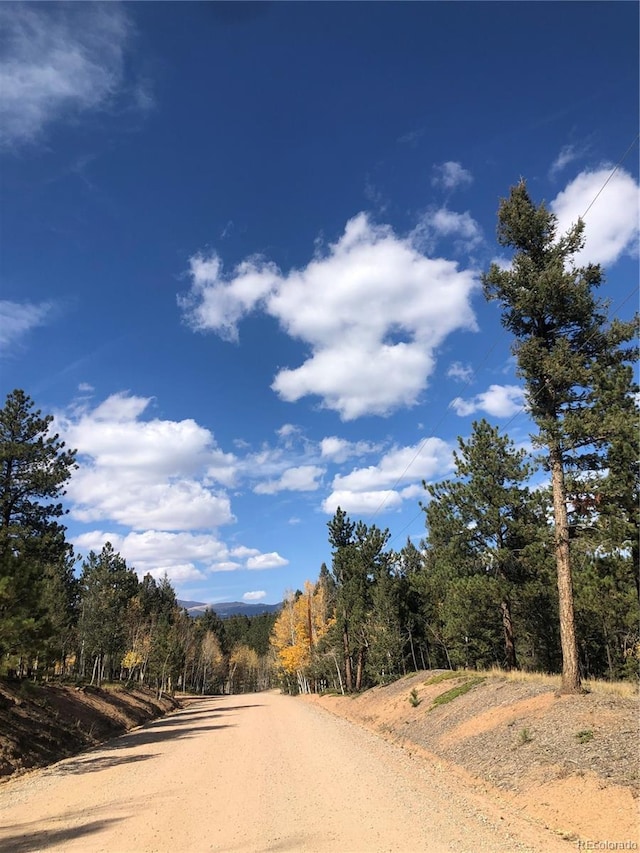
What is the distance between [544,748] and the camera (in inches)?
405

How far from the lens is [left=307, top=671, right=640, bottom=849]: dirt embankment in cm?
769

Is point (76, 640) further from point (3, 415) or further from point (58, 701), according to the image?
point (3, 415)

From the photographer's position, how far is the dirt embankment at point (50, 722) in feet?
48.0

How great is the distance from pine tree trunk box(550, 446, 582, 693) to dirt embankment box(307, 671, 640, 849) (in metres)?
0.63

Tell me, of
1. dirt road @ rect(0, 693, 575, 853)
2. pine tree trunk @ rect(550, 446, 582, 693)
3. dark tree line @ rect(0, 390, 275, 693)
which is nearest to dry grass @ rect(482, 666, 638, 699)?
pine tree trunk @ rect(550, 446, 582, 693)

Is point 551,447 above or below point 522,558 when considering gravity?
above

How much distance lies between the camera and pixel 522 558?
2125 cm

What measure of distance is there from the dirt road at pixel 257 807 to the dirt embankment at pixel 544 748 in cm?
65

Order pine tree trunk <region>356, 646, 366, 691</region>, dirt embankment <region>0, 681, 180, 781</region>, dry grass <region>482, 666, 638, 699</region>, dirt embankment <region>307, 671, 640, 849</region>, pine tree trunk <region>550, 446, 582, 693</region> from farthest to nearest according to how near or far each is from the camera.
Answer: pine tree trunk <region>356, 646, 366, 691</region>
dirt embankment <region>0, 681, 180, 781</region>
pine tree trunk <region>550, 446, 582, 693</region>
dry grass <region>482, 666, 638, 699</region>
dirt embankment <region>307, 671, 640, 849</region>

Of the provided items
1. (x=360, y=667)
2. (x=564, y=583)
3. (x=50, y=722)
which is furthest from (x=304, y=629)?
(x=564, y=583)

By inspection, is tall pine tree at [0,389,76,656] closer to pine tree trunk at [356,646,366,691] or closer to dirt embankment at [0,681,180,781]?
dirt embankment at [0,681,180,781]

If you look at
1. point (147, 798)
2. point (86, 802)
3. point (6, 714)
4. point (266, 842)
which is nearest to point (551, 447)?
point (266, 842)

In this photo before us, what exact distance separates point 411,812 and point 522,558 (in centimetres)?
1464

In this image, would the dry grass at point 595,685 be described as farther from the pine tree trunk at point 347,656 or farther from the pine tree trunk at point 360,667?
the pine tree trunk at point 347,656
